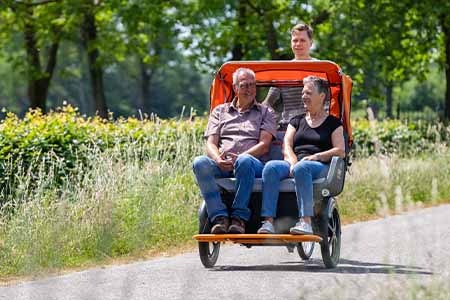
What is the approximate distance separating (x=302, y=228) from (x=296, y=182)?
1.30 feet

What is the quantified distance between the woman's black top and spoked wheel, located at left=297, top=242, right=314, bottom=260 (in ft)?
2.88

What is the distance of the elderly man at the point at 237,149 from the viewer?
10.7 m

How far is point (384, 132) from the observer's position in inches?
1145

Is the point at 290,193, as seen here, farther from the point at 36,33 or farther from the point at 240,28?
the point at 36,33

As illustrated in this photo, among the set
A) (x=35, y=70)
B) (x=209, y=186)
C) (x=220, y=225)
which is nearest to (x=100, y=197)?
(x=209, y=186)

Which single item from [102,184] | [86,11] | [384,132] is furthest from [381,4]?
[102,184]

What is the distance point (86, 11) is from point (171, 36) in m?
2.50

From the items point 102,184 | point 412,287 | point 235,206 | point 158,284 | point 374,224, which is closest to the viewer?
point 412,287

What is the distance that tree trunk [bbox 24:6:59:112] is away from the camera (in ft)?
115

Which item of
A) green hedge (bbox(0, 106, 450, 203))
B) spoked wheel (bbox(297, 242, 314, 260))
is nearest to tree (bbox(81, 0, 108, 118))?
green hedge (bbox(0, 106, 450, 203))

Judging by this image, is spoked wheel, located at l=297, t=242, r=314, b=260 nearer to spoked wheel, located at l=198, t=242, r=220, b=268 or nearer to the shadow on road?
the shadow on road

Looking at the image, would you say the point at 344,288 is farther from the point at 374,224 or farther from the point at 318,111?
the point at 374,224

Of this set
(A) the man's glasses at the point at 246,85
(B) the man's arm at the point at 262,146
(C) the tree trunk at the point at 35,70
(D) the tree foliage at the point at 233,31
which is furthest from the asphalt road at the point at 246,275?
(C) the tree trunk at the point at 35,70

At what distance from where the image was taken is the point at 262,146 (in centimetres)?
1105
